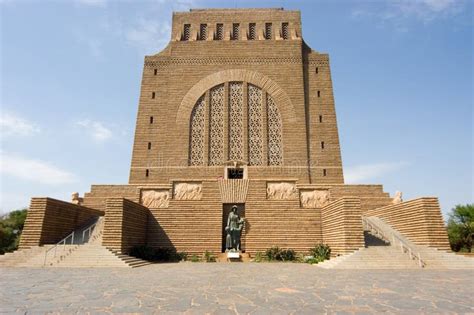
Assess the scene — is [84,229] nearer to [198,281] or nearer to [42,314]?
[198,281]

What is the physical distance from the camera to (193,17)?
26.4 meters

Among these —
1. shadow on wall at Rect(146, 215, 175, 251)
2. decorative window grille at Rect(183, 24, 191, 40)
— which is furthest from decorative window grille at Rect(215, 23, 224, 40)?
shadow on wall at Rect(146, 215, 175, 251)

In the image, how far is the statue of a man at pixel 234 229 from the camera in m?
15.0

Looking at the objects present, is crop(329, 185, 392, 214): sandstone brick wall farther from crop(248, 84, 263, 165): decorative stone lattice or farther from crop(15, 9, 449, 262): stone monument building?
crop(248, 84, 263, 165): decorative stone lattice

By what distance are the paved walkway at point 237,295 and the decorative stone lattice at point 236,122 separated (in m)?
15.1

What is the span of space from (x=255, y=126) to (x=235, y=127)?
4.68 ft

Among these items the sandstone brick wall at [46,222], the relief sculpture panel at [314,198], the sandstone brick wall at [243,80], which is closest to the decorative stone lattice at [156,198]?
the sandstone brick wall at [46,222]

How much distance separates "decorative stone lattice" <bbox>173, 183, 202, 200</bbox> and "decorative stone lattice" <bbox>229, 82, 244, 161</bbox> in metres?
6.55

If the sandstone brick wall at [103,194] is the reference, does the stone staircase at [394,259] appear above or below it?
below

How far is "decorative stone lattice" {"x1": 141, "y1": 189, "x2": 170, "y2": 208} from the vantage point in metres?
16.4

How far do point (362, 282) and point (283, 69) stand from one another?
19.2 meters

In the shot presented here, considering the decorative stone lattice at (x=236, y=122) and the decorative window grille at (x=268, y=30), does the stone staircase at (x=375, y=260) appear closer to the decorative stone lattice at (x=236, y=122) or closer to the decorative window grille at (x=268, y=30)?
the decorative stone lattice at (x=236, y=122)

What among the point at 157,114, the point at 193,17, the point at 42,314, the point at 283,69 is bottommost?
the point at 42,314

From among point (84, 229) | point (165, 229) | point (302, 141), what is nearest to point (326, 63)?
point (302, 141)
